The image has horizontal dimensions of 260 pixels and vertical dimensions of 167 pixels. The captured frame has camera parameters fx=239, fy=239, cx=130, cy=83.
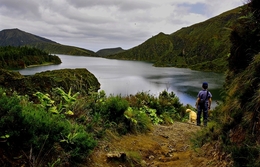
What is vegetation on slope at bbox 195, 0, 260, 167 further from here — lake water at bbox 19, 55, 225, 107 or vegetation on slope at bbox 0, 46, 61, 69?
vegetation on slope at bbox 0, 46, 61, 69

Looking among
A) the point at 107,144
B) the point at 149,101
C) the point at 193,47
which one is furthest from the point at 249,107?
the point at 193,47

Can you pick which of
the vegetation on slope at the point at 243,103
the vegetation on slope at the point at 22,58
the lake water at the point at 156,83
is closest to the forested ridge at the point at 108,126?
the vegetation on slope at the point at 243,103

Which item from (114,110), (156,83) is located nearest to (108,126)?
(114,110)

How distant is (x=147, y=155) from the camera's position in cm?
527

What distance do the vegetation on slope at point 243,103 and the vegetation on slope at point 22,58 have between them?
83.6 m

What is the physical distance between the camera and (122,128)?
238 inches

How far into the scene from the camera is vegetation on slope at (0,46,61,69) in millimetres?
87738

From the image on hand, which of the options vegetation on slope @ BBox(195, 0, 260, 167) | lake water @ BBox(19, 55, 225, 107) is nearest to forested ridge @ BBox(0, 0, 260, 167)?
vegetation on slope @ BBox(195, 0, 260, 167)

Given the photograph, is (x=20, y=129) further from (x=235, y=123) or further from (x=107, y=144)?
(x=235, y=123)

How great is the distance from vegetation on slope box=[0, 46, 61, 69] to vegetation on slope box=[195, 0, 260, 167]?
83.6 m

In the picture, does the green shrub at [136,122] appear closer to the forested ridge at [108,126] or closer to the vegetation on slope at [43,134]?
the forested ridge at [108,126]

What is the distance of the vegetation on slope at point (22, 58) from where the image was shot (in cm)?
8774

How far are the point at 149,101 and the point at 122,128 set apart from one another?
5.22m

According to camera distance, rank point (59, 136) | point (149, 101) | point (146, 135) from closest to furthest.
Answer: point (59, 136) < point (146, 135) < point (149, 101)
